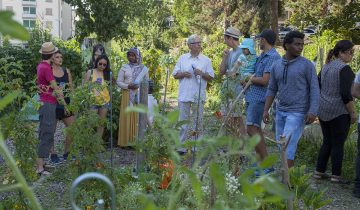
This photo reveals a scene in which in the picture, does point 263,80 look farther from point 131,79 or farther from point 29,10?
point 29,10

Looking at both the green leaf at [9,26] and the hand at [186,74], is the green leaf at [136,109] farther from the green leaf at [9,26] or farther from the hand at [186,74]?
the hand at [186,74]

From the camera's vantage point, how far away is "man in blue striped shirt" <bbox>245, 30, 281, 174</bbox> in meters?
5.77

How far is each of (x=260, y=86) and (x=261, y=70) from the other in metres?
0.16

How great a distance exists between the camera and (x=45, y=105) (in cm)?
631

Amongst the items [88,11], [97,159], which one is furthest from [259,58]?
[88,11]

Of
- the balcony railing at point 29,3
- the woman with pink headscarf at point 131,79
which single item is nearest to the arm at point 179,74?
the woman with pink headscarf at point 131,79

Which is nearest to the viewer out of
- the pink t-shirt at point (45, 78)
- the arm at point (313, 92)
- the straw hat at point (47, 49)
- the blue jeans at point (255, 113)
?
the arm at point (313, 92)

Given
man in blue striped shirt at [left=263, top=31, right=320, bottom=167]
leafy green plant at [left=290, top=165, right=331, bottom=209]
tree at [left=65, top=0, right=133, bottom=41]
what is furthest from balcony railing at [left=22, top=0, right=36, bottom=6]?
leafy green plant at [left=290, top=165, right=331, bottom=209]

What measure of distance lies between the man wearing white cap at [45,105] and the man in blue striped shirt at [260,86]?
2.07m

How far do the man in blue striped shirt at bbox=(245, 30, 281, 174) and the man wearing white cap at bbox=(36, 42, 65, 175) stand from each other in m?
2.07

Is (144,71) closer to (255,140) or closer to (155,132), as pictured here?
(155,132)

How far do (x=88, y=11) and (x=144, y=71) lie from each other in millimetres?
10959

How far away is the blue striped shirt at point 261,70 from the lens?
18.9ft

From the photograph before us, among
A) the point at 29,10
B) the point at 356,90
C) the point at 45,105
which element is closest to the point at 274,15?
the point at 45,105
